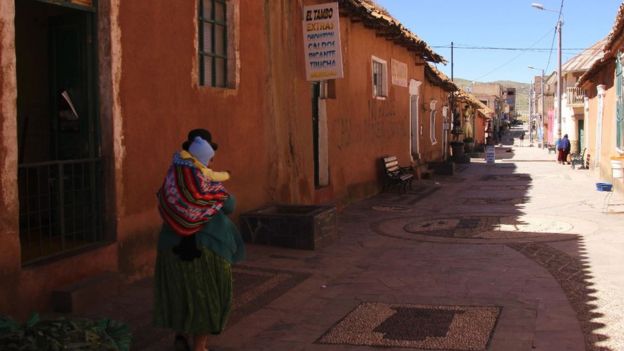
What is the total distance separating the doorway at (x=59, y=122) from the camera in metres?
6.04

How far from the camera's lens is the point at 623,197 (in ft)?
46.0

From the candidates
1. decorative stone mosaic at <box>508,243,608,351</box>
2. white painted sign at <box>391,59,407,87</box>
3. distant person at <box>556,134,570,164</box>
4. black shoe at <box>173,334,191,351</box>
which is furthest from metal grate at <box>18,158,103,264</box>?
distant person at <box>556,134,570,164</box>

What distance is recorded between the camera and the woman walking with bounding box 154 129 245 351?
4438 mm

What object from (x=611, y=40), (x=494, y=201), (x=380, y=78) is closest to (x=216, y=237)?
(x=494, y=201)

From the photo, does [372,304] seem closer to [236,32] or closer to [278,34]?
[236,32]

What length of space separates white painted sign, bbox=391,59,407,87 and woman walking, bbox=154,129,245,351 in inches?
543

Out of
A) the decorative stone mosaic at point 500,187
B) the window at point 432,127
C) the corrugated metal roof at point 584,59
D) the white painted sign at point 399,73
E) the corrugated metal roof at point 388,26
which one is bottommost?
the decorative stone mosaic at point 500,187

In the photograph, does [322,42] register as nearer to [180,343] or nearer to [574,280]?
[574,280]

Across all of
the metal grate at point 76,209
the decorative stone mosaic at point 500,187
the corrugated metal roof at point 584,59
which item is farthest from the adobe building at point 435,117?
the metal grate at point 76,209

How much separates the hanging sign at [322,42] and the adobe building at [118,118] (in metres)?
0.46

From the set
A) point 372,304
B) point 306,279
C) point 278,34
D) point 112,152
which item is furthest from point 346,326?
point 278,34

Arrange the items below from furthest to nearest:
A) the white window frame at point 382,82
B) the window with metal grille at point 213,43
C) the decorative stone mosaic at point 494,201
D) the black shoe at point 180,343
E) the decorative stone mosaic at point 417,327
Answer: the white window frame at point 382,82, the decorative stone mosaic at point 494,201, the window with metal grille at point 213,43, the decorative stone mosaic at point 417,327, the black shoe at point 180,343

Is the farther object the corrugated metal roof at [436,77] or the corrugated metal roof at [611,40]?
the corrugated metal roof at [436,77]

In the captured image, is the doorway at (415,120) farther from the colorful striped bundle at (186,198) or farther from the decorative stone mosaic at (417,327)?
the colorful striped bundle at (186,198)
